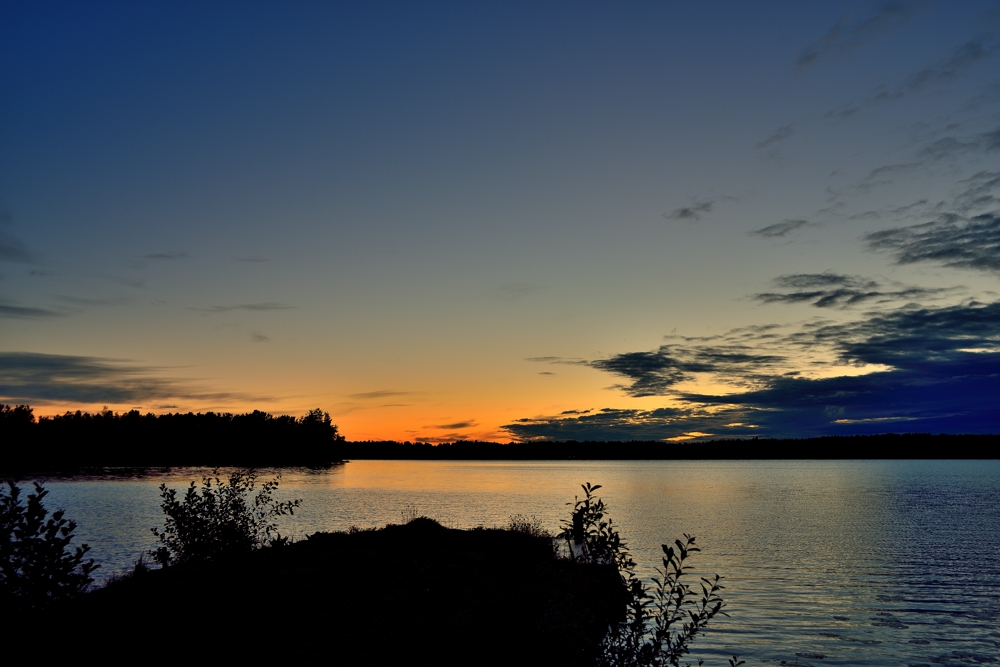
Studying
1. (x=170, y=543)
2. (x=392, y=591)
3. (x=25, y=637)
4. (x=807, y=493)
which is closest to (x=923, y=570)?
(x=392, y=591)

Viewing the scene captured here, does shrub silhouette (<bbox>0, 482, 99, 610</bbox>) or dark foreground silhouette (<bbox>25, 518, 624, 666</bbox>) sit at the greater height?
shrub silhouette (<bbox>0, 482, 99, 610</bbox>)

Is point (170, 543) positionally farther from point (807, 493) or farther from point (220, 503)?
point (807, 493)

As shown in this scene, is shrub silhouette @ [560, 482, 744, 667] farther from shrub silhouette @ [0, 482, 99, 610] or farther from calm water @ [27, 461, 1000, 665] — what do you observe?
shrub silhouette @ [0, 482, 99, 610]

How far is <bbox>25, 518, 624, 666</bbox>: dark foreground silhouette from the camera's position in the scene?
1212cm

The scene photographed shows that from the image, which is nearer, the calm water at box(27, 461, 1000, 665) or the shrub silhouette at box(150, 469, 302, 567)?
the calm water at box(27, 461, 1000, 665)

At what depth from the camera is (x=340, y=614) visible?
14.8m

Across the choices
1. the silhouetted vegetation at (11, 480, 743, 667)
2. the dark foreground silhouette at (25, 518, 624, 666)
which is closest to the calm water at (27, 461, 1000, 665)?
the silhouetted vegetation at (11, 480, 743, 667)

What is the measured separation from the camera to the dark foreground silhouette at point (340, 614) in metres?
12.1

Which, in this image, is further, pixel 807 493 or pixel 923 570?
pixel 807 493

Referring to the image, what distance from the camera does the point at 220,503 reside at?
80.4 feet

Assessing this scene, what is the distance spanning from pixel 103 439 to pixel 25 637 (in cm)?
20600

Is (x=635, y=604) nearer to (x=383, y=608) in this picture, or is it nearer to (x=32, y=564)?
(x=383, y=608)

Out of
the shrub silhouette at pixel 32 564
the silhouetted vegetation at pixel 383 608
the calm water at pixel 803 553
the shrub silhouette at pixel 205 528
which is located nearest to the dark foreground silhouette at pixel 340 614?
the silhouetted vegetation at pixel 383 608

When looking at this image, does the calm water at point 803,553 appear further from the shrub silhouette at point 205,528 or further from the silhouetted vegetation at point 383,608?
the shrub silhouette at point 205,528
